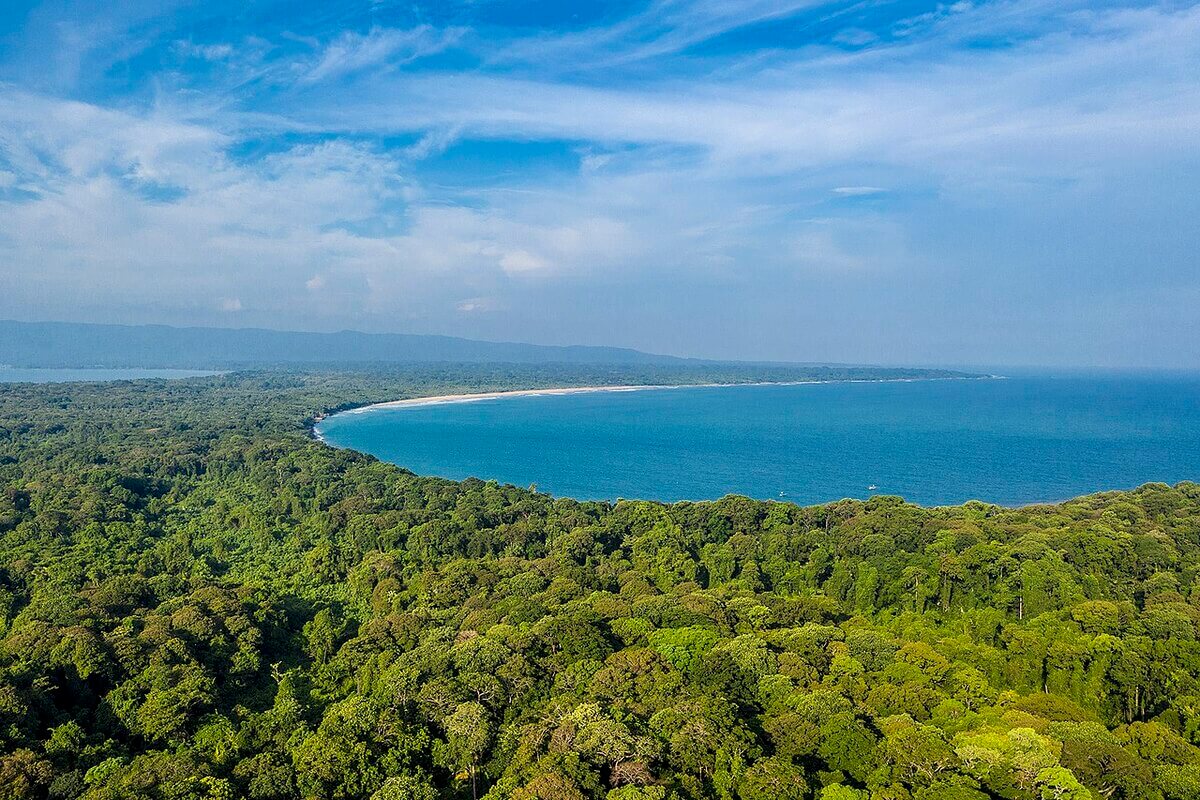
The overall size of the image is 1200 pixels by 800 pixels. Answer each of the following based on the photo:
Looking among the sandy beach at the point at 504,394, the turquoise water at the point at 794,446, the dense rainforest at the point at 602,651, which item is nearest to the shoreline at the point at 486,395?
the sandy beach at the point at 504,394

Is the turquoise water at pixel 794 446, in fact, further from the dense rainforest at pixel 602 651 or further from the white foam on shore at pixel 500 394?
the dense rainforest at pixel 602 651

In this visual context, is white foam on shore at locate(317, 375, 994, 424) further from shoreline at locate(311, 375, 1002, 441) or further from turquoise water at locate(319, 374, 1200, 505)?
turquoise water at locate(319, 374, 1200, 505)

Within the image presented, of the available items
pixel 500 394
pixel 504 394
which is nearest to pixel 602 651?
pixel 500 394

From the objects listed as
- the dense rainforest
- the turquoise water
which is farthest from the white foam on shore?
the dense rainforest

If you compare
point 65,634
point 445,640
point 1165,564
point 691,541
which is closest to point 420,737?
point 445,640

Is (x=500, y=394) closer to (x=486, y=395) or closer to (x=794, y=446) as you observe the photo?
(x=486, y=395)

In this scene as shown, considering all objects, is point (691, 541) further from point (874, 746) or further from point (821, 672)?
point (874, 746)
